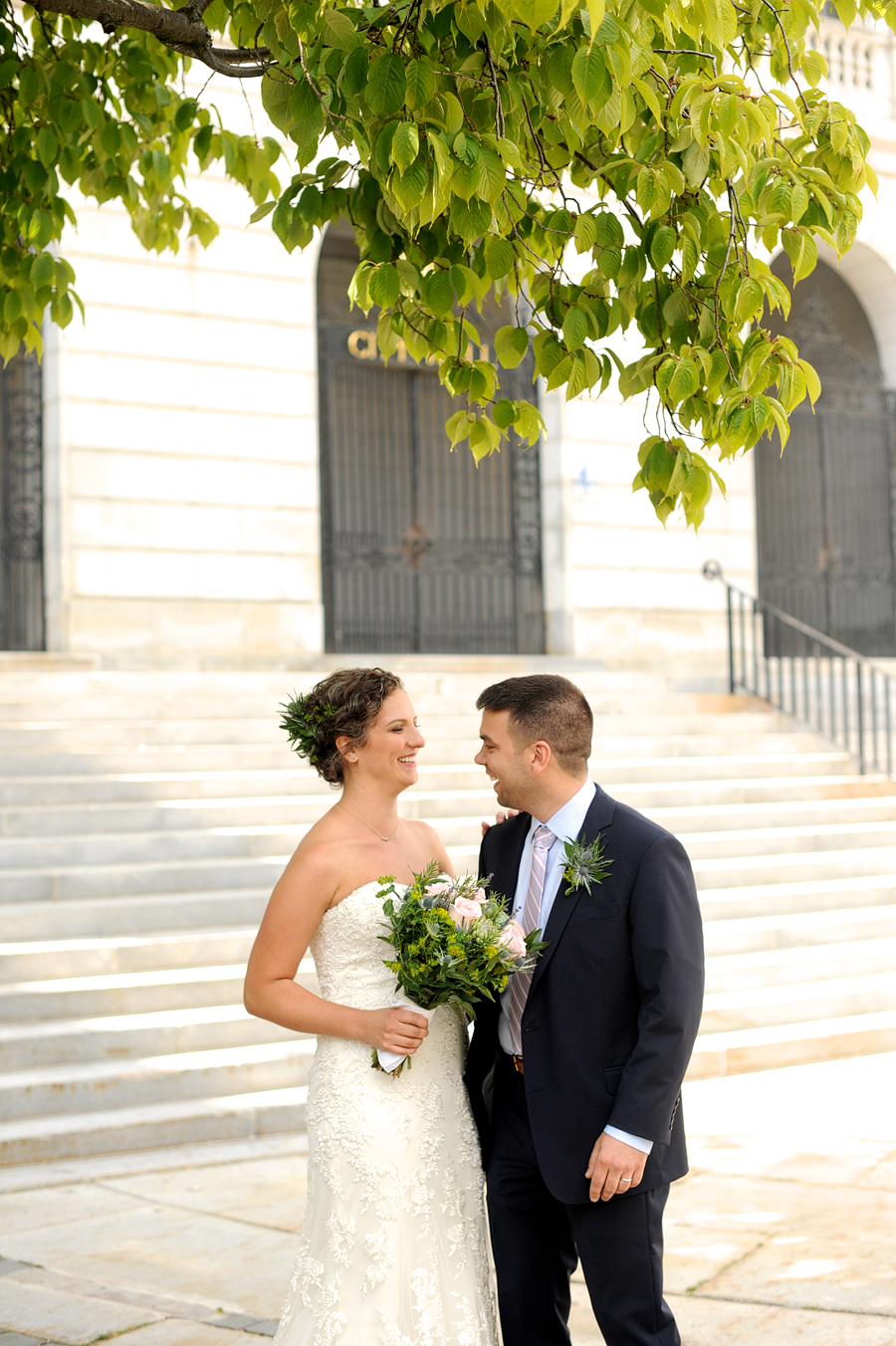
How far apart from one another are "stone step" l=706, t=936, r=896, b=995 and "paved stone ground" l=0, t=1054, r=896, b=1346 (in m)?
1.43

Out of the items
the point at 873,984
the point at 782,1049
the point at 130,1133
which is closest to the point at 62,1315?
the point at 130,1133

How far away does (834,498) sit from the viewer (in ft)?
61.8

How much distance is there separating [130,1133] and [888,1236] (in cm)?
338

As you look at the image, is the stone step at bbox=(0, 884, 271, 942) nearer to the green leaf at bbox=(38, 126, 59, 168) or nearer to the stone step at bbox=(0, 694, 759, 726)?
the stone step at bbox=(0, 694, 759, 726)

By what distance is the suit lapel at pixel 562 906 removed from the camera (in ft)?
11.2

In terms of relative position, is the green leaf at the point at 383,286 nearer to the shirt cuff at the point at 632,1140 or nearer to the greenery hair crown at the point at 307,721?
the greenery hair crown at the point at 307,721

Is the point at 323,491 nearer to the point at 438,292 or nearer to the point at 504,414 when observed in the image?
the point at 504,414

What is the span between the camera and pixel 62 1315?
459 centimetres

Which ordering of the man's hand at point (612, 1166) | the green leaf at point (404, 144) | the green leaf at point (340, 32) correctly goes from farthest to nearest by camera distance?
the green leaf at point (340, 32) → the green leaf at point (404, 144) → the man's hand at point (612, 1166)

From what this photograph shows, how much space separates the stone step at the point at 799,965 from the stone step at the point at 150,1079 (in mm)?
2748

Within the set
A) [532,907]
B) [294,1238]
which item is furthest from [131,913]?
[532,907]

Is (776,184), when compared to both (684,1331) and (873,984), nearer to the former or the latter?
(684,1331)

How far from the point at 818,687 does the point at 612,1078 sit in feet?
34.1

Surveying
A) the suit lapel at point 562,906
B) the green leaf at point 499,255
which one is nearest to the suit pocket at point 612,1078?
the suit lapel at point 562,906
